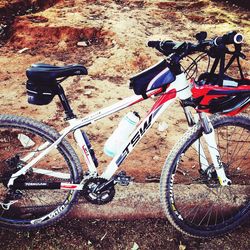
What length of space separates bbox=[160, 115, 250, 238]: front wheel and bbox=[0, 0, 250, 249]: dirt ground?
191 millimetres

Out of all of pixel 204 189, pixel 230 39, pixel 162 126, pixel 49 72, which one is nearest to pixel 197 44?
pixel 230 39

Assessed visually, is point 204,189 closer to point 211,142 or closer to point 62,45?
point 211,142

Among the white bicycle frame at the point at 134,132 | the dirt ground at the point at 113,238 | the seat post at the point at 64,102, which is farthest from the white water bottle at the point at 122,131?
the dirt ground at the point at 113,238

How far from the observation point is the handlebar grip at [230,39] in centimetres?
182

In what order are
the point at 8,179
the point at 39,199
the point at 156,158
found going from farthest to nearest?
the point at 156,158 → the point at 39,199 → the point at 8,179

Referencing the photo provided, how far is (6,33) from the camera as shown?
21.1 feet

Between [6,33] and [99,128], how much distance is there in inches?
150

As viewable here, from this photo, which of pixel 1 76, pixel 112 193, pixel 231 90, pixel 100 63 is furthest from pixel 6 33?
pixel 231 90

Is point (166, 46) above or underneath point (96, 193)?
above

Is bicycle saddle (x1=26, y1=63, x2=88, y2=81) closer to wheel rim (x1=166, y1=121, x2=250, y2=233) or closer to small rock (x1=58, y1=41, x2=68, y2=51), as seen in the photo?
wheel rim (x1=166, y1=121, x2=250, y2=233)

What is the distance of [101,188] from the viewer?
103 inches

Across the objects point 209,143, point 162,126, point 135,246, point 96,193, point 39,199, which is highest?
point 209,143

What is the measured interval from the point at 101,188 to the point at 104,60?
10.7ft

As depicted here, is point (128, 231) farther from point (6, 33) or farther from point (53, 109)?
point (6, 33)
